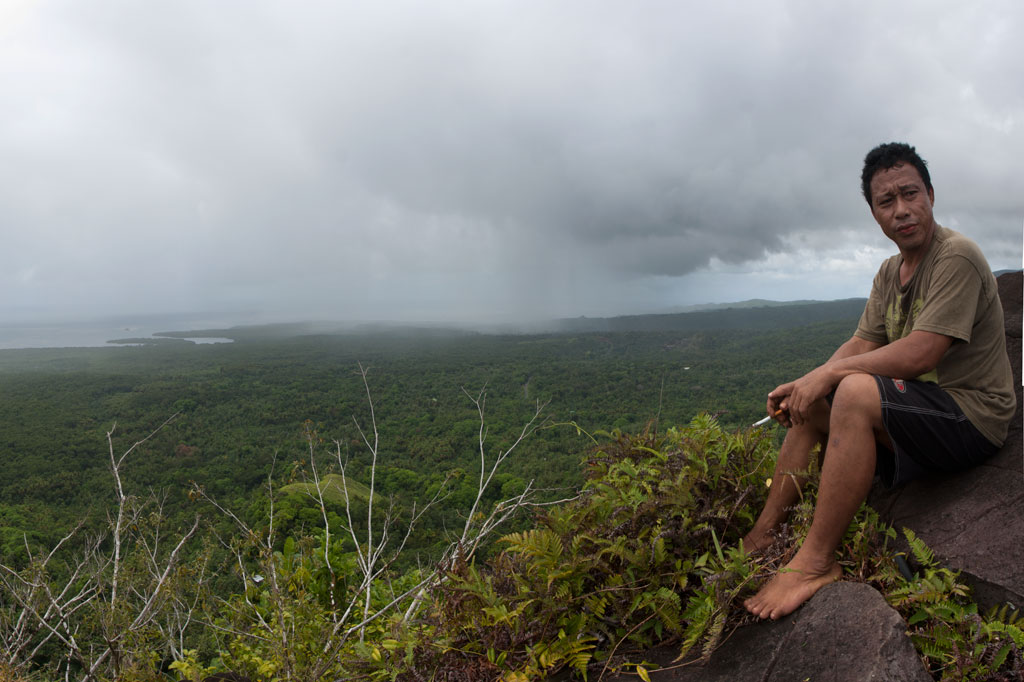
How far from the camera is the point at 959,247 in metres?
2.46

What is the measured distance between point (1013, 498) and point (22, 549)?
38.8m

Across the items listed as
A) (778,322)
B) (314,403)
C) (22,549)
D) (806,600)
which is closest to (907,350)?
(806,600)

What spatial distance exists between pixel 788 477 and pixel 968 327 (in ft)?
3.20

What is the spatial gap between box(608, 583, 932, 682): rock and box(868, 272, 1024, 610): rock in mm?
396

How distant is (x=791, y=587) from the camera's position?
2250 mm

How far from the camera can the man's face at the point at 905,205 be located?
102 inches

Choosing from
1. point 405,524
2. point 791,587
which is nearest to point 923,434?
point 791,587

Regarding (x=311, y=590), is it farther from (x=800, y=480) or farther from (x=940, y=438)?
(x=940, y=438)

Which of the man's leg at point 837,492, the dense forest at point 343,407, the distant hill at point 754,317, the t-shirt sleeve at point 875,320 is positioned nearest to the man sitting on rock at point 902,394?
the man's leg at point 837,492

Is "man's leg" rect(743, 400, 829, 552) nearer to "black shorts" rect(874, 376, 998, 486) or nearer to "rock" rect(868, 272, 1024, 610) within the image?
"black shorts" rect(874, 376, 998, 486)

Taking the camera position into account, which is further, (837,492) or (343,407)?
(343,407)

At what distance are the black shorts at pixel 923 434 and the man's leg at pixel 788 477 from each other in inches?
10.7

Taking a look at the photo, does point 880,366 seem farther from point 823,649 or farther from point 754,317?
point 754,317

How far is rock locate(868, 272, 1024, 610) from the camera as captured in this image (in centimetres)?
205
